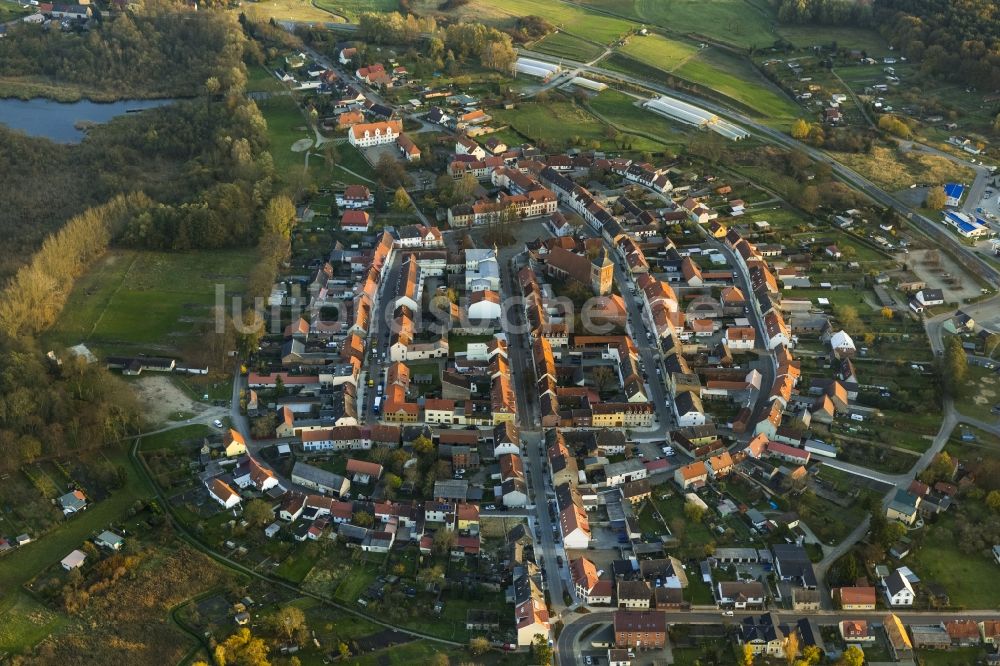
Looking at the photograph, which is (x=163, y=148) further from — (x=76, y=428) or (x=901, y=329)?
(x=901, y=329)

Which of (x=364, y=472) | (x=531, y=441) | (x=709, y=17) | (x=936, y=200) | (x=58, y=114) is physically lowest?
(x=58, y=114)

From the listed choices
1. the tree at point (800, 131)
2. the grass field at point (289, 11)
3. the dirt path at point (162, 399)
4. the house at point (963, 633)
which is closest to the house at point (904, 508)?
the house at point (963, 633)

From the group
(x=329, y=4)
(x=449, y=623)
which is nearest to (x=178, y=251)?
(x=449, y=623)

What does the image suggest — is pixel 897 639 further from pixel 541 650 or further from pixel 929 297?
pixel 929 297

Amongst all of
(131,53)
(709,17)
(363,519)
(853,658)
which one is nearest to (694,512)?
(853,658)

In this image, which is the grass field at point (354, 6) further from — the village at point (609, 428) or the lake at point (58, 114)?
the village at point (609, 428)

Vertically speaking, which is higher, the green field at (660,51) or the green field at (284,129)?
the green field at (660,51)
